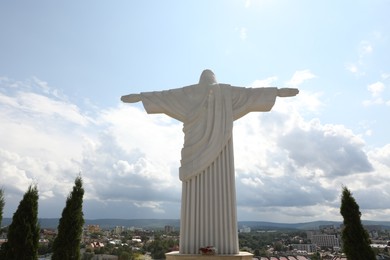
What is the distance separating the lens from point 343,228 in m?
8.05

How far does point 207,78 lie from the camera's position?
7.65 metres

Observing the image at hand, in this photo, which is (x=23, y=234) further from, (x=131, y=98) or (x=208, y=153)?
(x=208, y=153)

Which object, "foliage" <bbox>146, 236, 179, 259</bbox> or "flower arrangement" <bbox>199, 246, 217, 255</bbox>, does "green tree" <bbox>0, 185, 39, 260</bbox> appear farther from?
"flower arrangement" <bbox>199, 246, 217, 255</bbox>

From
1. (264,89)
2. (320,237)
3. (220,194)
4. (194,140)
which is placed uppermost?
(264,89)

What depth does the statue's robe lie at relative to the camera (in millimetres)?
6461

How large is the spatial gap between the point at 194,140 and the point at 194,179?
85cm

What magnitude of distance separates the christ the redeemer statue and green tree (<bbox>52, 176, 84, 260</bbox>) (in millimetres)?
3305

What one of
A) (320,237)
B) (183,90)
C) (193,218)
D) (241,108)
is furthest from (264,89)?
(320,237)

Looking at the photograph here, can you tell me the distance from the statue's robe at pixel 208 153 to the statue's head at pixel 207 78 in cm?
12

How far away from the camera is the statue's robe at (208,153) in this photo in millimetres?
6461

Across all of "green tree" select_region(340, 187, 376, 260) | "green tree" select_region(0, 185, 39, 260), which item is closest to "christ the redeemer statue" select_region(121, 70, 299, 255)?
"green tree" select_region(340, 187, 376, 260)

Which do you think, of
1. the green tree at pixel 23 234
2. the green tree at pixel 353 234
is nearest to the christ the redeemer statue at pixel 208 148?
the green tree at pixel 353 234

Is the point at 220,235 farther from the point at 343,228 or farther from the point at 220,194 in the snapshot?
the point at 343,228

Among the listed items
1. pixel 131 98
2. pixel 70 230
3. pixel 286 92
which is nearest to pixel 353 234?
pixel 286 92
